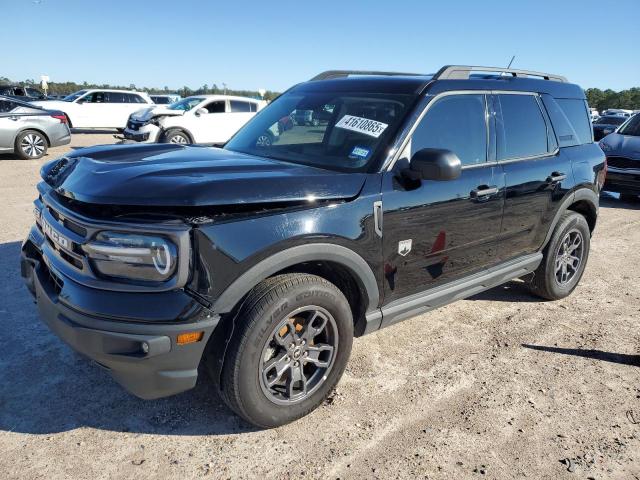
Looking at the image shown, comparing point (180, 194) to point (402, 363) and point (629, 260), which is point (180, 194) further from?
point (629, 260)

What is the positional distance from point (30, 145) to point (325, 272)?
11.5m

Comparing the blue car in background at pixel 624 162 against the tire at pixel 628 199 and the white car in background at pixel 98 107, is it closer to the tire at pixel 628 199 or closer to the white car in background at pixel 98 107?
the tire at pixel 628 199

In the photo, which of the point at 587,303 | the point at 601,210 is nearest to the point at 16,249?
the point at 587,303

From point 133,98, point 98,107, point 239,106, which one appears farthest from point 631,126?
point 98,107

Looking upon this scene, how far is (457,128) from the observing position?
343cm

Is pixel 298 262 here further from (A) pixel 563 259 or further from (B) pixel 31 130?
(B) pixel 31 130

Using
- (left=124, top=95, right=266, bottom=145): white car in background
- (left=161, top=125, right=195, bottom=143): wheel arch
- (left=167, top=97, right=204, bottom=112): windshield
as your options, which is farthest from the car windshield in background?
(left=167, top=97, right=204, bottom=112): windshield

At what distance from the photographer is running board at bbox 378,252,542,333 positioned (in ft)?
10.4

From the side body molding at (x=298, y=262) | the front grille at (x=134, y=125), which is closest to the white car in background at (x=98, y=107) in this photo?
the front grille at (x=134, y=125)

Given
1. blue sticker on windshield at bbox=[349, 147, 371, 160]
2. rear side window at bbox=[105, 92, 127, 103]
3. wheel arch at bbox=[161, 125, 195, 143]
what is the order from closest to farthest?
blue sticker on windshield at bbox=[349, 147, 371, 160] < wheel arch at bbox=[161, 125, 195, 143] < rear side window at bbox=[105, 92, 127, 103]

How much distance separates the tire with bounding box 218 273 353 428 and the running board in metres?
0.34

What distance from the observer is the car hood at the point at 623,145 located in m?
9.19

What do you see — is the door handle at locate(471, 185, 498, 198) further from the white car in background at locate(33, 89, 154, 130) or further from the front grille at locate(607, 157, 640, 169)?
the white car in background at locate(33, 89, 154, 130)

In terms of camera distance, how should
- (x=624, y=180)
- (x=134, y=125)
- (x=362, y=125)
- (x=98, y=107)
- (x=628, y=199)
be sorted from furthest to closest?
(x=98, y=107) < (x=134, y=125) < (x=628, y=199) < (x=624, y=180) < (x=362, y=125)
